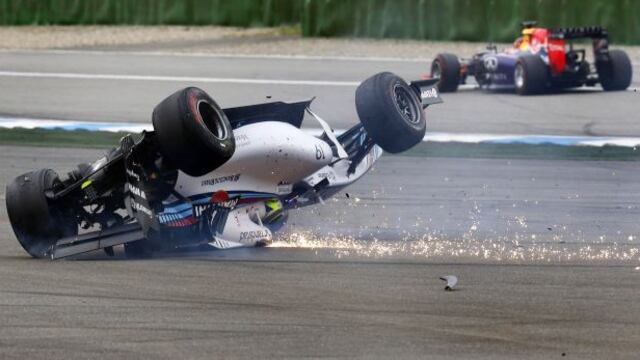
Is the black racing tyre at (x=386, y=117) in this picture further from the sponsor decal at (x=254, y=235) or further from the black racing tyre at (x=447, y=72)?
the black racing tyre at (x=447, y=72)

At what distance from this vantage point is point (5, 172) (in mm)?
11266

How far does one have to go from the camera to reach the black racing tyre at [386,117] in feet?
27.6

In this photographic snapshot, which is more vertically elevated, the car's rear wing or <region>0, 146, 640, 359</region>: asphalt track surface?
<region>0, 146, 640, 359</region>: asphalt track surface

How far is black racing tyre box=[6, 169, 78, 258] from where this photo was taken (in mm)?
7551

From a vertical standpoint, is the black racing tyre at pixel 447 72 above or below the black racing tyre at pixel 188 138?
below

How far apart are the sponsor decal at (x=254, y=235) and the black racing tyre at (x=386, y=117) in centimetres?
104

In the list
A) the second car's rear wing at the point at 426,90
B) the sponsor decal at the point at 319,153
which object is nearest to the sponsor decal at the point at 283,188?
the sponsor decal at the point at 319,153

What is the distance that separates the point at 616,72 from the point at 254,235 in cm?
1161

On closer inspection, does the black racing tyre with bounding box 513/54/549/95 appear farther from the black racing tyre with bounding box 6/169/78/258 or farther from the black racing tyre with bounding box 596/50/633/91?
the black racing tyre with bounding box 6/169/78/258

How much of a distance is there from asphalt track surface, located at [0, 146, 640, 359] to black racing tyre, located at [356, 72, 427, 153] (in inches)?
24.9

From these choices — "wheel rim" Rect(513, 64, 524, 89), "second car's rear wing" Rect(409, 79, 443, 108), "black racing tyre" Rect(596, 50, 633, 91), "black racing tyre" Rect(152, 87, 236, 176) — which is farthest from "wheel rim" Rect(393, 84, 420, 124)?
"black racing tyre" Rect(596, 50, 633, 91)

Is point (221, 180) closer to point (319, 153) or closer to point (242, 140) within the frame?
point (242, 140)

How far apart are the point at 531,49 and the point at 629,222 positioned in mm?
9790

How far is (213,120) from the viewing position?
25.1 feet
